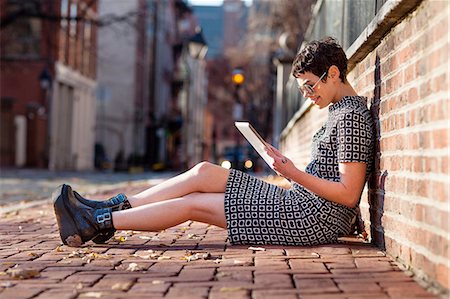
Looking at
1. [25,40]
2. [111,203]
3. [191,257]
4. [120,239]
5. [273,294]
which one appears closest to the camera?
[273,294]

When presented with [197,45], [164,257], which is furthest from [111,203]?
[197,45]

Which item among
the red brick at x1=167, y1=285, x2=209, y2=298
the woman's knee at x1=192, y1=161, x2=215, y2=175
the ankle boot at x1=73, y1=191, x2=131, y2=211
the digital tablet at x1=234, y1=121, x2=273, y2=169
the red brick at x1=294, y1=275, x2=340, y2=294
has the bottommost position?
the red brick at x1=167, y1=285, x2=209, y2=298

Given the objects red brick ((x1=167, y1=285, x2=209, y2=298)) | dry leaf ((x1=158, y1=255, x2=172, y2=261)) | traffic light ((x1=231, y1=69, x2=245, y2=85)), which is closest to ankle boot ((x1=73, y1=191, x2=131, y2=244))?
dry leaf ((x1=158, y1=255, x2=172, y2=261))

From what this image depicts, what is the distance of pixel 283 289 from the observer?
4.06m

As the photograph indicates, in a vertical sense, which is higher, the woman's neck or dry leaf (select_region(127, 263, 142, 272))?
the woman's neck

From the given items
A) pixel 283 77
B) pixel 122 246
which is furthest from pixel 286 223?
pixel 283 77

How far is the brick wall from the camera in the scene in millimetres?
3883

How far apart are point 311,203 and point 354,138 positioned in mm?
470

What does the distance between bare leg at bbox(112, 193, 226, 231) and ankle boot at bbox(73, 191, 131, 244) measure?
127 mm

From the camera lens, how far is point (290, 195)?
571 cm

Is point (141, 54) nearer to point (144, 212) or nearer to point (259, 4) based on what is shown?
point (259, 4)

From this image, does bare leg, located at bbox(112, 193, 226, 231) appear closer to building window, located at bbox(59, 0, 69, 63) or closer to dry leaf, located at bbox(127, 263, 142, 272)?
dry leaf, located at bbox(127, 263, 142, 272)

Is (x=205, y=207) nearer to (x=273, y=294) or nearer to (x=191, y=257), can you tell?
(x=191, y=257)

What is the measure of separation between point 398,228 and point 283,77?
18.0 m
